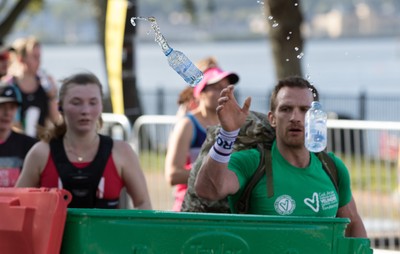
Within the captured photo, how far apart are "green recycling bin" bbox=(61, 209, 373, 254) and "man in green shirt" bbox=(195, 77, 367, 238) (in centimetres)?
71

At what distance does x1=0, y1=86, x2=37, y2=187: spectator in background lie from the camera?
7.74m

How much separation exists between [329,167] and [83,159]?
1.55 metres

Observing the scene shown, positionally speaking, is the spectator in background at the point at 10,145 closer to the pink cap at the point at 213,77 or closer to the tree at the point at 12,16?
the pink cap at the point at 213,77

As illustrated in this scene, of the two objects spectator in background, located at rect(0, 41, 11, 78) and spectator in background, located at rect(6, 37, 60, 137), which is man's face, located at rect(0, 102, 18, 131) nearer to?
spectator in background, located at rect(6, 37, 60, 137)

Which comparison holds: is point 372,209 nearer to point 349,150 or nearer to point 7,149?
point 349,150

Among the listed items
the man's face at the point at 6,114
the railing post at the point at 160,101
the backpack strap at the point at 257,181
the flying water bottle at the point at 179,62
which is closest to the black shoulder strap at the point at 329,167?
the backpack strap at the point at 257,181

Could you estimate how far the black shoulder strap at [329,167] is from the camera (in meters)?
5.55

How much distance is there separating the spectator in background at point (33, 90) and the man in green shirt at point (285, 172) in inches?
215

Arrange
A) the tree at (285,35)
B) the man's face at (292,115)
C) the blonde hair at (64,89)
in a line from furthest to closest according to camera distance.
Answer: the tree at (285,35) < the blonde hair at (64,89) < the man's face at (292,115)

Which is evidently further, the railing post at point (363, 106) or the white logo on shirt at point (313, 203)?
the railing post at point (363, 106)

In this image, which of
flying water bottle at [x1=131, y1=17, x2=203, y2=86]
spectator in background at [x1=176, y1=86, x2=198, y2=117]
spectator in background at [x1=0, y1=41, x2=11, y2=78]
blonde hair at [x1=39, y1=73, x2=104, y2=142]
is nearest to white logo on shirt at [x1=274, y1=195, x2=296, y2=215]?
flying water bottle at [x1=131, y1=17, x2=203, y2=86]

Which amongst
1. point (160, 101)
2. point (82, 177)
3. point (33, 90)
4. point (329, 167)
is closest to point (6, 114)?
point (82, 177)

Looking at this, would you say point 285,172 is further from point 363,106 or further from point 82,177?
point 363,106

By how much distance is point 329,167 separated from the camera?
559 cm
